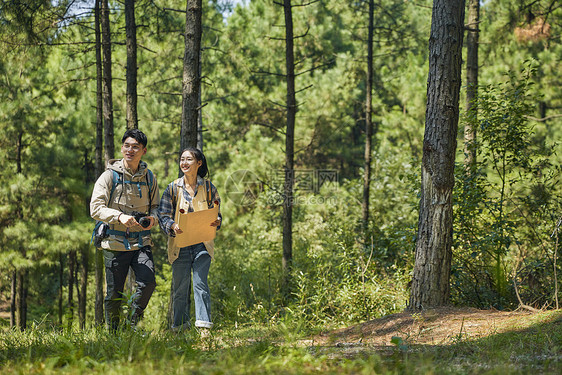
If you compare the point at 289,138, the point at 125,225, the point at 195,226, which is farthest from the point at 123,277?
the point at 289,138

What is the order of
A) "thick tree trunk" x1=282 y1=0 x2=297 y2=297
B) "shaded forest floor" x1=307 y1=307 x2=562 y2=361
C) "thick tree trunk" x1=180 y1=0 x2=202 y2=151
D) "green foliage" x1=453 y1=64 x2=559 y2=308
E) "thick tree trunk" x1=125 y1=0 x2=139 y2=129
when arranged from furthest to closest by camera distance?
"thick tree trunk" x1=282 y1=0 x2=297 y2=297 < "thick tree trunk" x1=125 y1=0 x2=139 y2=129 < "green foliage" x1=453 y1=64 x2=559 y2=308 < "thick tree trunk" x1=180 y1=0 x2=202 y2=151 < "shaded forest floor" x1=307 y1=307 x2=562 y2=361

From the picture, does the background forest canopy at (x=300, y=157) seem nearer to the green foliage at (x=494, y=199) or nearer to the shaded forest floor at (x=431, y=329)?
the green foliage at (x=494, y=199)

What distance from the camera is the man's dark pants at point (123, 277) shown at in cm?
422

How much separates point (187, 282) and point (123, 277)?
0.57 metres

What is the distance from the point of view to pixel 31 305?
21438 millimetres

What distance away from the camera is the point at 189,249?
14.8 feet

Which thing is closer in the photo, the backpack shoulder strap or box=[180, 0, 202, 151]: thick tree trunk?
the backpack shoulder strap

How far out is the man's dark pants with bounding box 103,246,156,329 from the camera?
4223 millimetres

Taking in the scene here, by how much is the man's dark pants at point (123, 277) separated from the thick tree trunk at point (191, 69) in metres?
1.84

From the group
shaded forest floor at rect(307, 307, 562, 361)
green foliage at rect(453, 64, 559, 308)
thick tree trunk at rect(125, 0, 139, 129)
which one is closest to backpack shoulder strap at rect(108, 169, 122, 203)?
shaded forest floor at rect(307, 307, 562, 361)

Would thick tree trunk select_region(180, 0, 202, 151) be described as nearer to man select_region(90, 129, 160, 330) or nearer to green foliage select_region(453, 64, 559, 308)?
man select_region(90, 129, 160, 330)

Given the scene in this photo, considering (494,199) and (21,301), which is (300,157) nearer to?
(21,301)

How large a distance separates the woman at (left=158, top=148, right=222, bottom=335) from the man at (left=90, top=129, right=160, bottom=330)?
0.19m

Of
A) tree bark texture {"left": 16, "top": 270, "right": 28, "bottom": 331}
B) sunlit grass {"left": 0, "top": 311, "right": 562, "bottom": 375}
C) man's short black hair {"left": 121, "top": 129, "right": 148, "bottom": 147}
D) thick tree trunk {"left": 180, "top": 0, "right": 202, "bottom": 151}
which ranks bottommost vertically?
tree bark texture {"left": 16, "top": 270, "right": 28, "bottom": 331}
